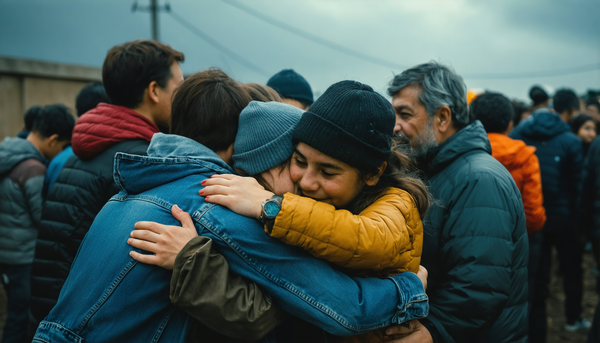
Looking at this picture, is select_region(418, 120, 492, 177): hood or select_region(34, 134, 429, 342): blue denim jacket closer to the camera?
select_region(34, 134, 429, 342): blue denim jacket

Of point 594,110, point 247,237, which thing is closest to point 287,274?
point 247,237

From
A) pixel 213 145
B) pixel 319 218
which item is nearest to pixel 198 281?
pixel 319 218

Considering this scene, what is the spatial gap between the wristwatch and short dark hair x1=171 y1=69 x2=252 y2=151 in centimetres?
47

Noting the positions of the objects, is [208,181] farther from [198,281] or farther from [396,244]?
[396,244]

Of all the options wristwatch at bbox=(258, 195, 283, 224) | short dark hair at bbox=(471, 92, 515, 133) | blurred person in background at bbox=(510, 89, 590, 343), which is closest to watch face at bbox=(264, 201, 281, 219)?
wristwatch at bbox=(258, 195, 283, 224)

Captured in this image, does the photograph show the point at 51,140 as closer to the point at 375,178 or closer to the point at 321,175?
the point at 321,175

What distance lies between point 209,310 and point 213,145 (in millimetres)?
706

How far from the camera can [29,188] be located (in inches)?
152

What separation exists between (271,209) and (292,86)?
2.49 meters

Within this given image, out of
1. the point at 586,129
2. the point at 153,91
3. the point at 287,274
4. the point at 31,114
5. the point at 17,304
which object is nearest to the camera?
the point at 287,274

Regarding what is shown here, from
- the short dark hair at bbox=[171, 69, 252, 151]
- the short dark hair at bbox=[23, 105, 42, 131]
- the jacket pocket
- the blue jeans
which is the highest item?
the short dark hair at bbox=[171, 69, 252, 151]

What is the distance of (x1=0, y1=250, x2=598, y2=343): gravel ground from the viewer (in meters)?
5.11

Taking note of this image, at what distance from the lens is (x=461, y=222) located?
204 centimetres

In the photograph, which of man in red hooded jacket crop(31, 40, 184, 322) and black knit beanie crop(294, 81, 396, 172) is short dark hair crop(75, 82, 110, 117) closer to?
man in red hooded jacket crop(31, 40, 184, 322)
